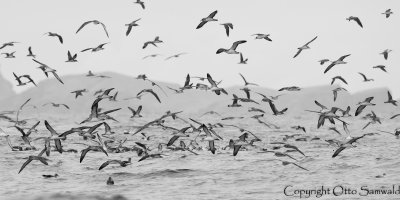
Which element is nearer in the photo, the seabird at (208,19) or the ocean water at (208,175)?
the ocean water at (208,175)

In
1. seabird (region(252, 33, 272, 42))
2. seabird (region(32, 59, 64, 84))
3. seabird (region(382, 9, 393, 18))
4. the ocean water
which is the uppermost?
seabird (region(382, 9, 393, 18))

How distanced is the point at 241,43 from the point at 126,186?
7.35 meters

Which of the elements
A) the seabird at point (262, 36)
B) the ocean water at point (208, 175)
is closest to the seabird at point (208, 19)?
the seabird at point (262, 36)

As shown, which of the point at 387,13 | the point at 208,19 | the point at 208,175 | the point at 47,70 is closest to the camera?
the point at 208,175

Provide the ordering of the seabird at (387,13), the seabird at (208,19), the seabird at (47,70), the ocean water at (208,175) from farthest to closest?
the seabird at (387,13), the seabird at (47,70), the seabird at (208,19), the ocean water at (208,175)

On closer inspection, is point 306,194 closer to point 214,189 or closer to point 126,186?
point 214,189

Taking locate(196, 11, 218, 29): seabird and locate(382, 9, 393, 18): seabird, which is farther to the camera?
locate(382, 9, 393, 18): seabird


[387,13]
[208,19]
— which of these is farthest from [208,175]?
[387,13]

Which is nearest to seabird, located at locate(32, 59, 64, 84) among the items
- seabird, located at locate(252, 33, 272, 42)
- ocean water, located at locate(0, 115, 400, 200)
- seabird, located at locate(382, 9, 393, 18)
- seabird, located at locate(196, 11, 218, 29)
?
ocean water, located at locate(0, 115, 400, 200)

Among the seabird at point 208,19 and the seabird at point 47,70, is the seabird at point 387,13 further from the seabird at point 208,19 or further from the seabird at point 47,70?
the seabird at point 47,70

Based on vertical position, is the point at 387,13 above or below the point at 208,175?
above

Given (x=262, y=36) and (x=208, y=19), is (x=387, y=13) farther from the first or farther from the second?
(x=208, y=19)

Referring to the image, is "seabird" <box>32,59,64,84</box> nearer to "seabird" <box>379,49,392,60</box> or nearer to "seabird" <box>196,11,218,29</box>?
"seabird" <box>196,11,218,29</box>

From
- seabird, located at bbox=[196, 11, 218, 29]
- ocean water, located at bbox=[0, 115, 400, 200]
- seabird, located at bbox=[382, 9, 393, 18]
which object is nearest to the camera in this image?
ocean water, located at bbox=[0, 115, 400, 200]
